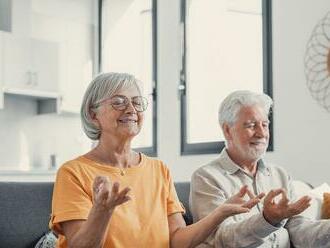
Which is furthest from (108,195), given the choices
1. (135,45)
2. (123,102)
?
(135,45)

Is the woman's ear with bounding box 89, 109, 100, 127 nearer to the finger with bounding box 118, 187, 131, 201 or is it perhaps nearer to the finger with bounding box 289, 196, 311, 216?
the finger with bounding box 118, 187, 131, 201

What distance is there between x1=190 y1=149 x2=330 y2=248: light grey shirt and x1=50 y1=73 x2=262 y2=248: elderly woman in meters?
0.13

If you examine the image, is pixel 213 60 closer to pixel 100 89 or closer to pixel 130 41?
pixel 130 41

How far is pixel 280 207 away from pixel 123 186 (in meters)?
0.51

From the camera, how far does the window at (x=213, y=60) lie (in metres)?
4.23

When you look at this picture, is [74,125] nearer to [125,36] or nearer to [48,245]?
[125,36]

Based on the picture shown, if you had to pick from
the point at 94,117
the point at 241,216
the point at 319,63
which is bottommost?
the point at 241,216

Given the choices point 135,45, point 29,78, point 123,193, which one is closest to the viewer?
point 123,193

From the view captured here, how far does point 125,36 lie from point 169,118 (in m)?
1.31

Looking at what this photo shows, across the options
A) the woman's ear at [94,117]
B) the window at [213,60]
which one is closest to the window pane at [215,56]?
the window at [213,60]

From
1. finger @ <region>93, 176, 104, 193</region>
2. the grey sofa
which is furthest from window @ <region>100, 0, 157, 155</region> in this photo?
finger @ <region>93, 176, 104, 193</region>

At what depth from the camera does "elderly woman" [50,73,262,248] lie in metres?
1.62

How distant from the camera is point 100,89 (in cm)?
176

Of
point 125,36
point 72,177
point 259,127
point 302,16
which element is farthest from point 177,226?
point 125,36
